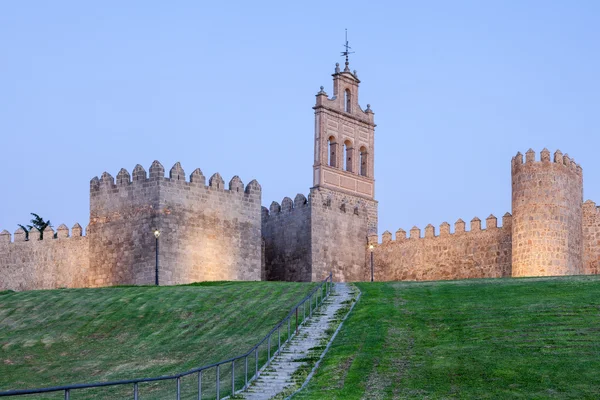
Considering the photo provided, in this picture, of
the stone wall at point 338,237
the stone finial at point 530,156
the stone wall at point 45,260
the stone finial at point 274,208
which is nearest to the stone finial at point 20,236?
the stone wall at point 45,260

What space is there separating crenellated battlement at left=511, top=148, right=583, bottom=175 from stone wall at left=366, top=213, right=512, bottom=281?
2.71m

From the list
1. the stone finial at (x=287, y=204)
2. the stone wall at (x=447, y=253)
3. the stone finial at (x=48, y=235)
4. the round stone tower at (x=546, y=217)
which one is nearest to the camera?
the round stone tower at (x=546, y=217)

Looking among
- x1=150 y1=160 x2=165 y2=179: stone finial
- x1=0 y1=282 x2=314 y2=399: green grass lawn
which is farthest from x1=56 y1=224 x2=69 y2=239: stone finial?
x1=0 y1=282 x2=314 y2=399: green grass lawn

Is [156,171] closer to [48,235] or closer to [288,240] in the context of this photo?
[48,235]

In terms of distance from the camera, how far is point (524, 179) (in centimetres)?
5384

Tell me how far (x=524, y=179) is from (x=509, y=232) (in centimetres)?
286

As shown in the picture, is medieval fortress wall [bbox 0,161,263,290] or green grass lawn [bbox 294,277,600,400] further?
medieval fortress wall [bbox 0,161,263,290]

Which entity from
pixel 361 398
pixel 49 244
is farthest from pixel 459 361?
pixel 49 244

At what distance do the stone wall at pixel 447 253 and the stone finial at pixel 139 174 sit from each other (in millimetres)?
13851

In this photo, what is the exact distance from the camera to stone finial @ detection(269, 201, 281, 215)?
62.1 metres

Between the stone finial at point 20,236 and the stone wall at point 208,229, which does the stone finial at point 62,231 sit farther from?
the stone wall at point 208,229

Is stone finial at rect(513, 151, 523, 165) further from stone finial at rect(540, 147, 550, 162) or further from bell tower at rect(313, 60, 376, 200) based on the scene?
bell tower at rect(313, 60, 376, 200)

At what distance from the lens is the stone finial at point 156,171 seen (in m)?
54.7


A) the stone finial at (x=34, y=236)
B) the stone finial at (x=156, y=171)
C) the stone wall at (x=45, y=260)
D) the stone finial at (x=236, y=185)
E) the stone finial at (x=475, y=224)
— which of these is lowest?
the stone wall at (x=45, y=260)
